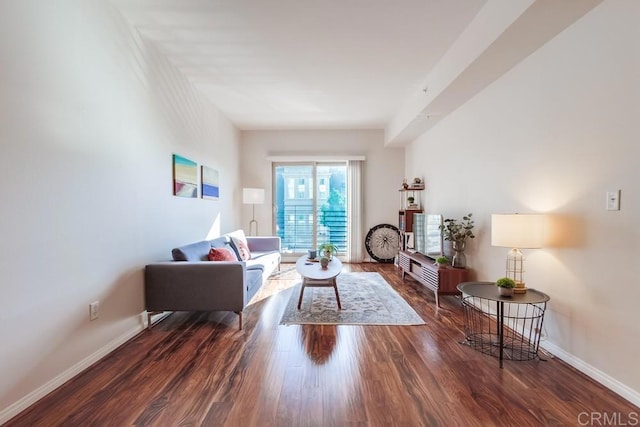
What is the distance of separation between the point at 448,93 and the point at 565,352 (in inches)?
106

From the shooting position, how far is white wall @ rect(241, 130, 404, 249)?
6.38m

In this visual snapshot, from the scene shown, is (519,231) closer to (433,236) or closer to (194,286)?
(433,236)

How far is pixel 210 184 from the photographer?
4652 mm

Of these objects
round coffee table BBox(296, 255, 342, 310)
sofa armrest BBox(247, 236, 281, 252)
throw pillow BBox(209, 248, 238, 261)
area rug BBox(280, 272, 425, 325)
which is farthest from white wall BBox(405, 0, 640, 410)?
sofa armrest BBox(247, 236, 281, 252)

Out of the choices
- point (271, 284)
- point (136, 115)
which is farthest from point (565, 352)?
point (136, 115)

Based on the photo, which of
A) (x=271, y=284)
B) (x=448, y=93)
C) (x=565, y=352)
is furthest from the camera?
(x=271, y=284)

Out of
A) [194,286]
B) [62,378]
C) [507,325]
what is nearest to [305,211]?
[194,286]

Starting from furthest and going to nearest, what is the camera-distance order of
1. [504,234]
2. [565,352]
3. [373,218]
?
[373,218] < [504,234] < [565,352]

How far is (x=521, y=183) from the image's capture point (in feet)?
8.89

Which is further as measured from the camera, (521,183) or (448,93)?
(448,93)

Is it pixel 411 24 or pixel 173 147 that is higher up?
pixel 411 24

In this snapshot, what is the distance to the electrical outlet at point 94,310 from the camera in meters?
2.23

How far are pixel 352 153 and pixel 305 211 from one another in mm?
1589

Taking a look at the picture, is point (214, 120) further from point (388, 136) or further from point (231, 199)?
point (388, 136)
